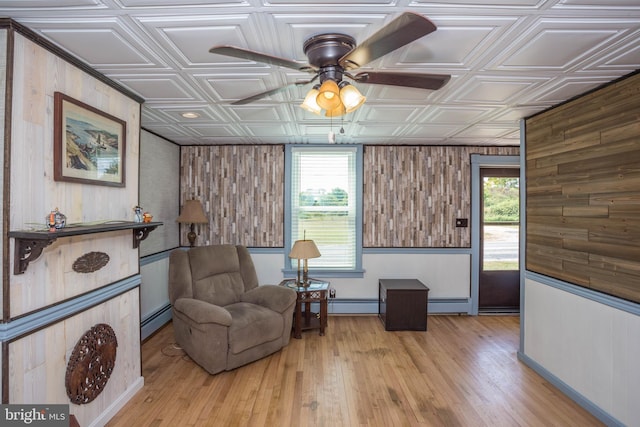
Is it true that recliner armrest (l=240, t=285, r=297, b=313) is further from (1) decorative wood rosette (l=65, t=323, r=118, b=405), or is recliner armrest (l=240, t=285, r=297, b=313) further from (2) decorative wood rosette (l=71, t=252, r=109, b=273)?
(2) decorative wood rosette (l=71, t=252, r=109, b=273)

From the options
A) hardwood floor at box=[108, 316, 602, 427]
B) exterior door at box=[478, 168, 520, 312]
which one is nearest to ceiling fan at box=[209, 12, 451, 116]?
hardwood floor at box=[108, 316, 602, 427]

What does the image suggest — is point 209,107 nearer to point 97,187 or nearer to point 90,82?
point 90,82

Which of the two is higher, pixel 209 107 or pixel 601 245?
pixel 209 107

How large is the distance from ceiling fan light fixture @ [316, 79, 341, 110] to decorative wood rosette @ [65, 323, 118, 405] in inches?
83.0

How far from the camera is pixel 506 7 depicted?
143cm

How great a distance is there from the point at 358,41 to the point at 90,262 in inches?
86.5

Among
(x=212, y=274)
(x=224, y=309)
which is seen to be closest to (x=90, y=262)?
(x=224, y=309)

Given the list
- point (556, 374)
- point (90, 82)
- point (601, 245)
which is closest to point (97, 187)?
point (90, 82)

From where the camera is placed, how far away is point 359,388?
2686mm

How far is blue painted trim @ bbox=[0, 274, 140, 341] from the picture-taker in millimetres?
1550

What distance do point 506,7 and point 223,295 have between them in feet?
11.2

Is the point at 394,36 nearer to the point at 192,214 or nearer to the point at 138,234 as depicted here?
the point at 138,234

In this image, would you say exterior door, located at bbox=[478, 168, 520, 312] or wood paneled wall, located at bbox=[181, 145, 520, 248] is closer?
wood paneled wall, located at bbox=[181, 145, 520, 248]

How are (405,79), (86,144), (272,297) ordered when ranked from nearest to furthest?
1. (405,79)
2. (86,144)
3. (272,297)
